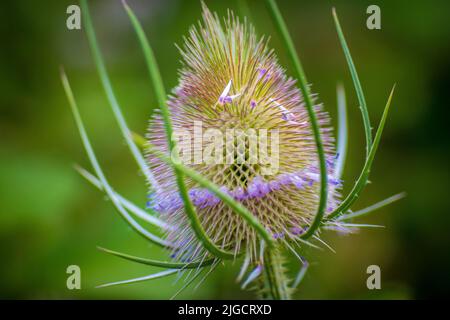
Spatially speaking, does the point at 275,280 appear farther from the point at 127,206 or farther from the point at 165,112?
the point at 165,112

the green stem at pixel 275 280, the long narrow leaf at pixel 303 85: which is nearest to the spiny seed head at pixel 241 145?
the green stem at pixel 275 280

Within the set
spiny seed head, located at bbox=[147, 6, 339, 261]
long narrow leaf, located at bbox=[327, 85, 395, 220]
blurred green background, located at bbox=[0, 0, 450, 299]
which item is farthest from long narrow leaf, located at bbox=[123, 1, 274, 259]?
blurred green background, located at bbox=[0, 0, 450, 299]

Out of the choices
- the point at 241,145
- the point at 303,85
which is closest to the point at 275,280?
the point at 241,145

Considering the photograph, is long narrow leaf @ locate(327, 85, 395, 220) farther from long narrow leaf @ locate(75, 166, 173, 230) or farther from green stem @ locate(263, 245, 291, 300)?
long narrow leaf @ locate(75, 166, 173, 230)

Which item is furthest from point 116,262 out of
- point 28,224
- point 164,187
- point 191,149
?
point 191,149

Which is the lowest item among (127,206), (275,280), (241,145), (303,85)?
(275,280)
